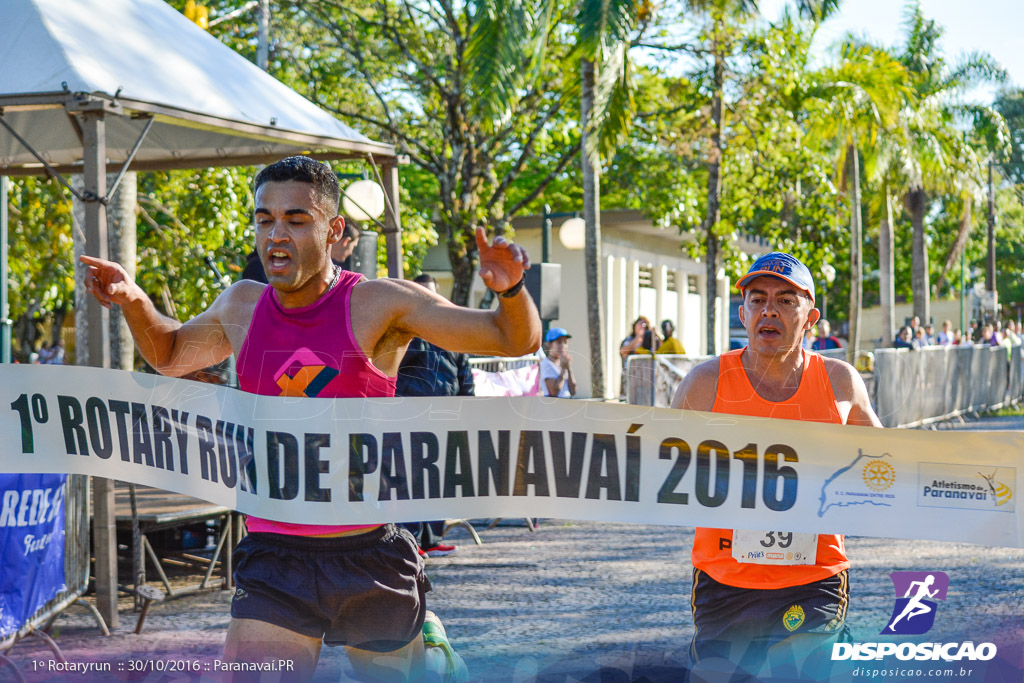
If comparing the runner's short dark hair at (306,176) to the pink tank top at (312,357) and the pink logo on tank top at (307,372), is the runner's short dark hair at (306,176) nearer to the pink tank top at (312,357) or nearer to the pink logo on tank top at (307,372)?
the pink tank top at (312,357)

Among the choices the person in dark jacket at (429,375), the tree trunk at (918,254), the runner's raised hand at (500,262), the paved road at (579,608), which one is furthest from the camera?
the tree trunk at (918,254)

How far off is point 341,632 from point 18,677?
192 cm

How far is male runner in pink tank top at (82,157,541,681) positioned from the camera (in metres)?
2.83

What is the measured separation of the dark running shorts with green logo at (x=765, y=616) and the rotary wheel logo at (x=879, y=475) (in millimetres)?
395

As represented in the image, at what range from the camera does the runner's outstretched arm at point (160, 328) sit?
3.04 m

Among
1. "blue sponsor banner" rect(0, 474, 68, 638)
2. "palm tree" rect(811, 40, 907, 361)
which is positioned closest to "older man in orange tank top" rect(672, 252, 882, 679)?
"blue sponsor banner" rect(0, 474, 68, 638)

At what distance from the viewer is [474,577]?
282 inches

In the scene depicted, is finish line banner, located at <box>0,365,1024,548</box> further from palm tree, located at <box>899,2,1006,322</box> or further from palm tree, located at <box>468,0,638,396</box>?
palm tree, located at <box>899,2,1006,322</box>

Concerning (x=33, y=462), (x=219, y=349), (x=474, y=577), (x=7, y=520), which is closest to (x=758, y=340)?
(x=219, y=349)

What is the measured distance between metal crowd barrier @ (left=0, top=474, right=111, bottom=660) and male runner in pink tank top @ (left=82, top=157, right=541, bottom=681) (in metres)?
2.87

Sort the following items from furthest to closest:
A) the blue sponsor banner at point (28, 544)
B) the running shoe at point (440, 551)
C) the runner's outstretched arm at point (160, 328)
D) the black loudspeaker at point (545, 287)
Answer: the black loudspeaker at point (545, 287), the running shoe at point (440, 551), the blue sponsor banner at point (28, 544), the runner's outstretched arm at point (160, 328)

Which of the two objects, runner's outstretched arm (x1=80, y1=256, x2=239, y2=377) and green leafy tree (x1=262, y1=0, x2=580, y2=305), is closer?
runner's outstretched arm (x1=80, y1=256, x2=239, y2=377)

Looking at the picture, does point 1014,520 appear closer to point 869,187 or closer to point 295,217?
point 295,217

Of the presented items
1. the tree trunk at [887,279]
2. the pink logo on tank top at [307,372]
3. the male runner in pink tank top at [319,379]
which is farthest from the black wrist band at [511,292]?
the tree trunk at [887,279]
